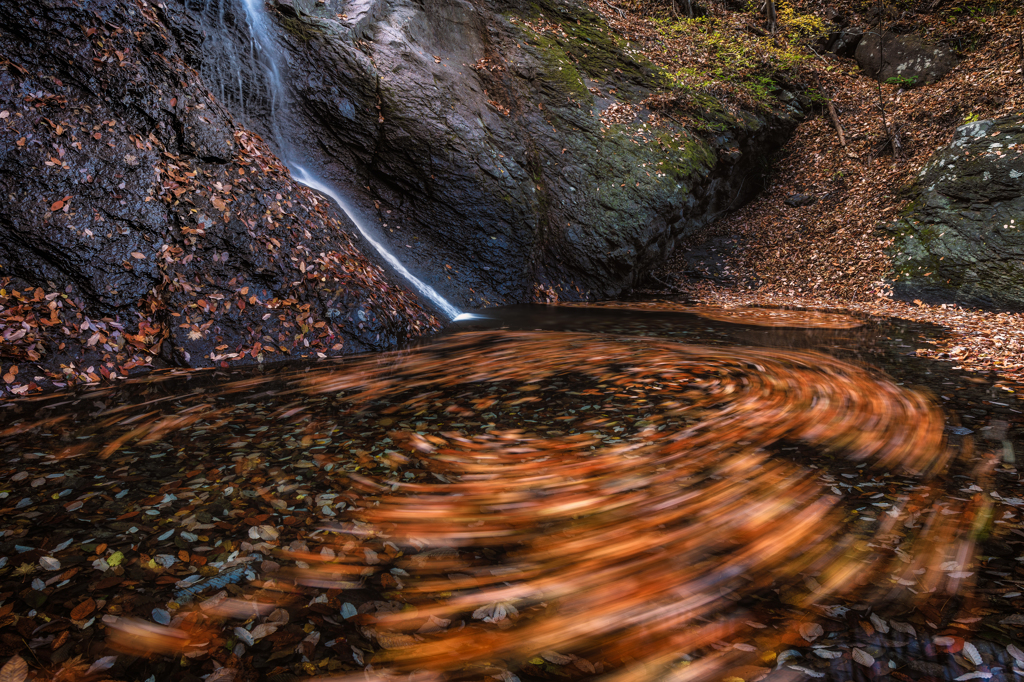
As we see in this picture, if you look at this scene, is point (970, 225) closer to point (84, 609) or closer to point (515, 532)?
point (515, 532)

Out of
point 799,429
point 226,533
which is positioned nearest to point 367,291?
point 226,533

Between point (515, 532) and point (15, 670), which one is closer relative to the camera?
point (15, 670)

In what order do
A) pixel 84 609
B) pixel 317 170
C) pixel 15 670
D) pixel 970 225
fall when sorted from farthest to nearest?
pixel 970 225 → pixel 317 170 → pixel 84 609 → pixel 15 670

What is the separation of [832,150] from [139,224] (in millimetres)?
16962

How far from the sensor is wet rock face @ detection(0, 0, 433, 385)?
4695 mm

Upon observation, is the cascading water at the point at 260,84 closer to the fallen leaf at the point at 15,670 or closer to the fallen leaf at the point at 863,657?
the fallen leaf at the point at 15,670

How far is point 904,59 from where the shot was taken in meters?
15.8

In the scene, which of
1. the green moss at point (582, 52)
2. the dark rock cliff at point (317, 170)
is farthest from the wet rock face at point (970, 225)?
the green moss at point (582, 52)

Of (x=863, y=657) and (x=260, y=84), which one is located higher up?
(x=260, y=84)

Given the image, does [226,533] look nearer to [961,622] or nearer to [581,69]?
[961,622]

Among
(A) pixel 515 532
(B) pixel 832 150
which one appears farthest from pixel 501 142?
(B) pixel 832 150

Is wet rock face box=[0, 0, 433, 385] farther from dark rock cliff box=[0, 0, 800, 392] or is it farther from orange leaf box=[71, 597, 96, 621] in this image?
orange leaf box=[71, 597, 96, 621]

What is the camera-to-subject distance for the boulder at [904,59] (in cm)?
1489

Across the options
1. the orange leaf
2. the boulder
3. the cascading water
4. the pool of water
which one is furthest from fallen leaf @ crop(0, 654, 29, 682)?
the boulder
